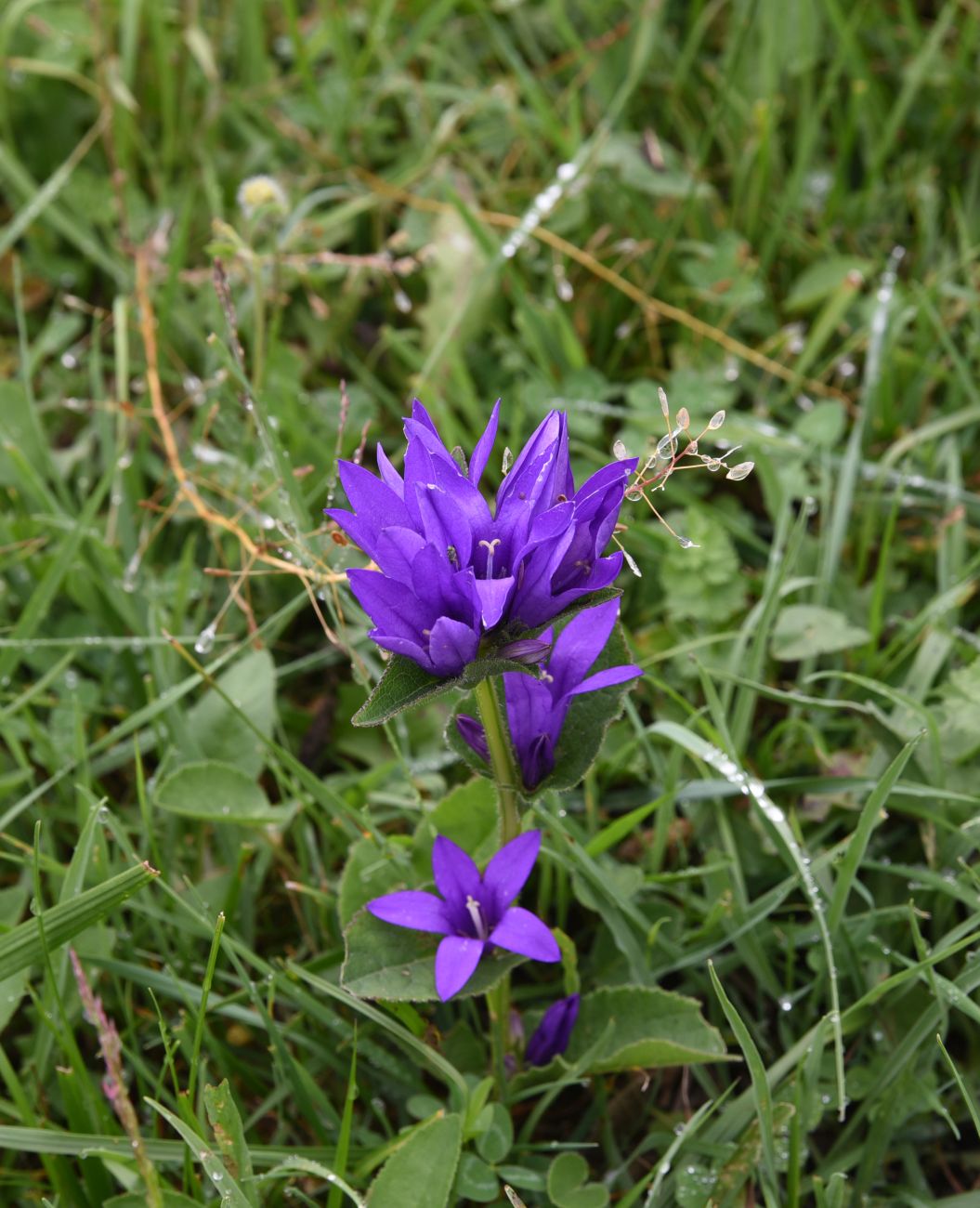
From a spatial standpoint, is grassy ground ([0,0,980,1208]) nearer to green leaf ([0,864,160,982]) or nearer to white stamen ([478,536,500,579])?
green leaf ([0,864,160,982])

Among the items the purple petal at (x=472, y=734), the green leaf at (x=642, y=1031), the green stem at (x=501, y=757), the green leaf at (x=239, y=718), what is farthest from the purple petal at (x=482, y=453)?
the green leaf at (x=239, y=718)

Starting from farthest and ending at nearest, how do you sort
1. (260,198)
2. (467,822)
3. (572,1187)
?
(260,198), (467,822), (572,1187)

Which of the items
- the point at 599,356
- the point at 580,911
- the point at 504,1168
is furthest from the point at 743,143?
the point at 504,1168

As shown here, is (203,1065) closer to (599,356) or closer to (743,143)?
(599,356)

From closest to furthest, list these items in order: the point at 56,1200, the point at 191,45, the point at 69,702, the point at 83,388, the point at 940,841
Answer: the point at 56,1200 < the point at 940,841 < the point at 69,702 < the point at 83,388 < the point at 191,45

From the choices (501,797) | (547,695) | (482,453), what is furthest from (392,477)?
(501,797)

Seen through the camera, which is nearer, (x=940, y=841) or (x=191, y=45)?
(x=940, y=841)

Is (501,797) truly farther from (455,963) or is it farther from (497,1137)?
(497,1137)
